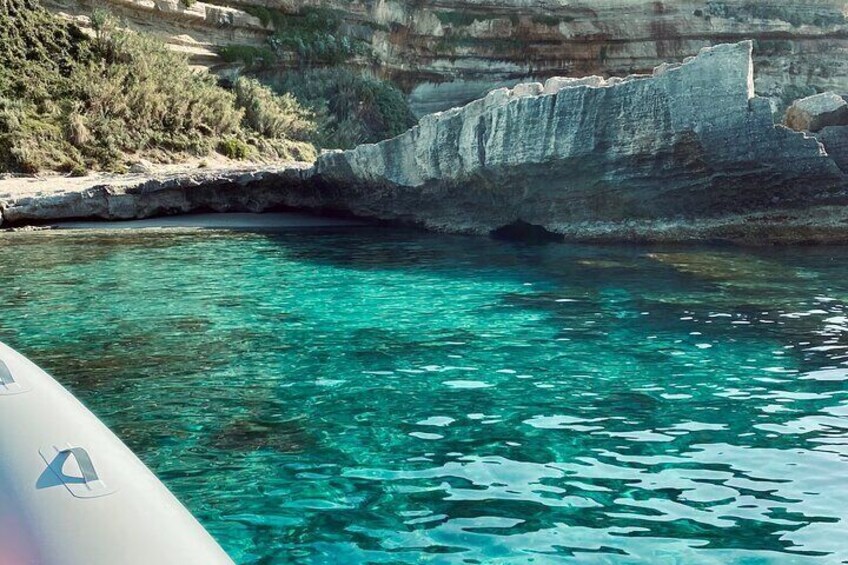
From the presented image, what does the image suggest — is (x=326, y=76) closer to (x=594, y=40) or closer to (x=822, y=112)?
(x=594, y=40)

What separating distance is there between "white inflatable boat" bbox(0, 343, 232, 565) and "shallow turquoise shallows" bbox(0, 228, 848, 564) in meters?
1.16

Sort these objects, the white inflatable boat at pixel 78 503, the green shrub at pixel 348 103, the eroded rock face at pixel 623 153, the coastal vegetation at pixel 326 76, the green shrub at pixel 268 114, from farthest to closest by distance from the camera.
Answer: the green shrub at pixel 348 103
the coastal vegetation at pixel 326 76
the green shrub at pixel 268 114
the eroded rock face at pixel 623 153
the white inflatable boat at pixel 78 503

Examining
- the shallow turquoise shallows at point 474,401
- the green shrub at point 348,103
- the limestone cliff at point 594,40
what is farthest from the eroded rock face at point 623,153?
the limestone cliff at point 594,40

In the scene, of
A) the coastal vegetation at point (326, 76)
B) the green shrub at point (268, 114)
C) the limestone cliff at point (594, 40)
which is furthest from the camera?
the limestone cliff at point (594, 40)

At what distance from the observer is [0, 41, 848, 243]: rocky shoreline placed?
11.6m

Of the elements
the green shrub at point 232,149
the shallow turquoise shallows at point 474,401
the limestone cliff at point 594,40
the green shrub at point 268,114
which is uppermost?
the limestone cliff at point 594,40

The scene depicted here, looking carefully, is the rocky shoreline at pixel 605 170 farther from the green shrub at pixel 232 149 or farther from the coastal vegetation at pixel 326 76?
the coastal vegetation at pixel 326 76

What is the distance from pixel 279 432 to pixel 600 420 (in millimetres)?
1792

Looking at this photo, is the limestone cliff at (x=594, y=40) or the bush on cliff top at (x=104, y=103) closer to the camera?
the bush on cliff top at (x=104, y=103)

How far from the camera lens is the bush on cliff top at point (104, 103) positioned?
60.3 ft

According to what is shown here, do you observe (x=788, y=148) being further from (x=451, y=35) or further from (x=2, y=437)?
(x=451, y=35)

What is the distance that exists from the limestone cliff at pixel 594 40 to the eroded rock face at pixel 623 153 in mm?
21567

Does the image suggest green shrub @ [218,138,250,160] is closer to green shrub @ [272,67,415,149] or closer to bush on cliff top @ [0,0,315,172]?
bush on cliff top @ [0,0,315,172]

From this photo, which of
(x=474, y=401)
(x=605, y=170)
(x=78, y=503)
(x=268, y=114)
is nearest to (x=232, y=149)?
Answer: (x=268, y=114)
